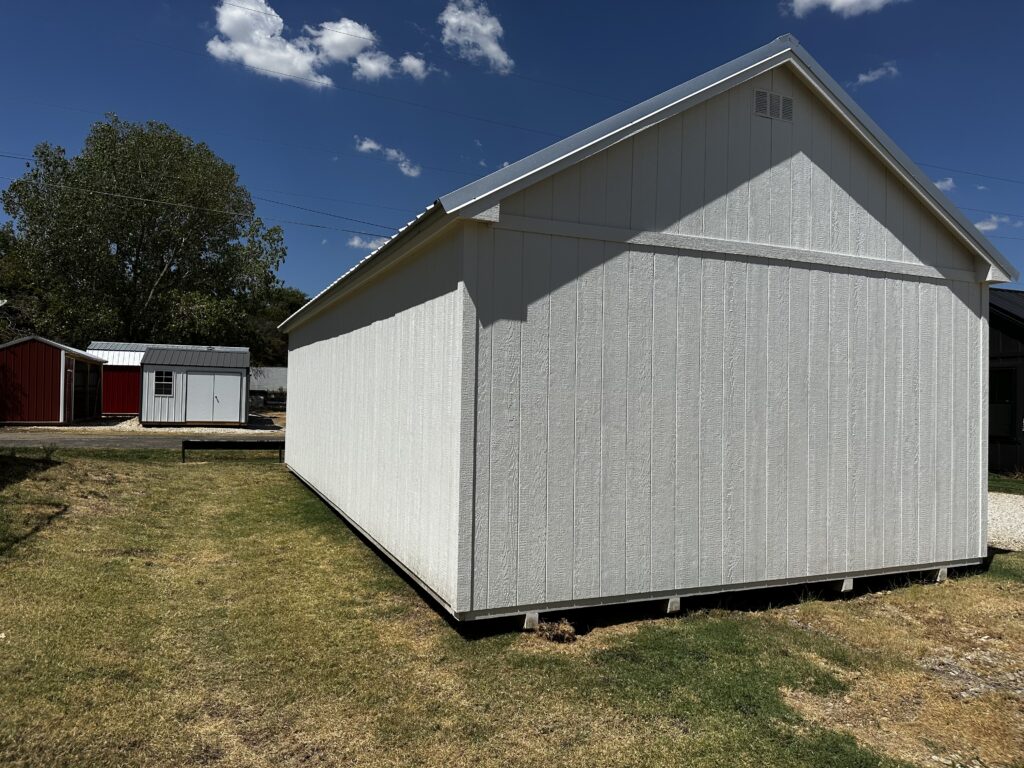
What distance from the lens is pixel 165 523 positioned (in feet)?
26.3

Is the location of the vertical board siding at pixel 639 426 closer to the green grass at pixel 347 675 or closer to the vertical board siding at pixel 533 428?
the green grass at pixel 347 675

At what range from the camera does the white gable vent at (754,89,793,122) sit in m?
5.56

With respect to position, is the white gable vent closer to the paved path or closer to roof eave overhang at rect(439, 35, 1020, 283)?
roof eave overhang at rect(439, 35, 1020, 283)

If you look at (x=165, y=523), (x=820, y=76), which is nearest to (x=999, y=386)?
(x=820, y=76)

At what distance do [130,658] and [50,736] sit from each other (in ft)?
3.18

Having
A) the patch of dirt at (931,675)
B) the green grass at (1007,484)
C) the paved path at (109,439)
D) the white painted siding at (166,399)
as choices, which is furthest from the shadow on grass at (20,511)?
the green grass at (1007,484)

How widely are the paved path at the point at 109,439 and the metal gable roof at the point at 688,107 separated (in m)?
12.7

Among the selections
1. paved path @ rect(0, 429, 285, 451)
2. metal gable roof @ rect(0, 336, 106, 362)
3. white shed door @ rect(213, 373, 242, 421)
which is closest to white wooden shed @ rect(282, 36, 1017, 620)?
paved path @ rect(0, 429, 285, 451)

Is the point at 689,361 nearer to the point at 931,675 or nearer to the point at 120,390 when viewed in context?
the point at 931,675

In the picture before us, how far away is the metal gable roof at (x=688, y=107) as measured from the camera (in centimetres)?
445

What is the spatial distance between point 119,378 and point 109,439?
34.6 ft

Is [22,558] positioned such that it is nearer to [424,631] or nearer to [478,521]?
[424,631]

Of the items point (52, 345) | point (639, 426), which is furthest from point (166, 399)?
point (639, 426)

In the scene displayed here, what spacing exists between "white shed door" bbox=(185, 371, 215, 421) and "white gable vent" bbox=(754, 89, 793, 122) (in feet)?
70.8
